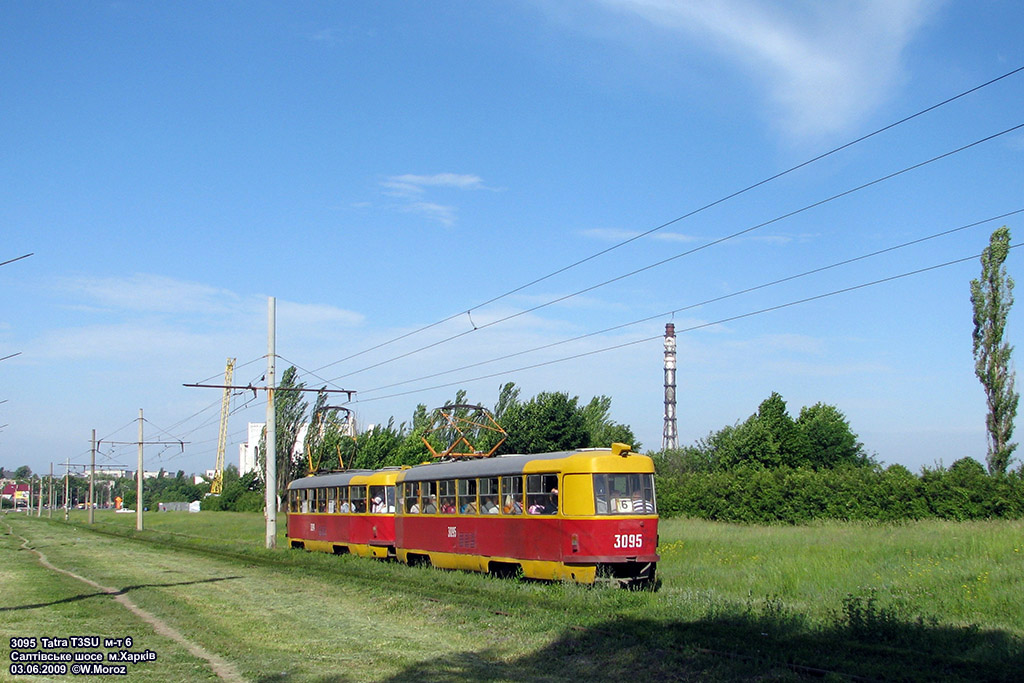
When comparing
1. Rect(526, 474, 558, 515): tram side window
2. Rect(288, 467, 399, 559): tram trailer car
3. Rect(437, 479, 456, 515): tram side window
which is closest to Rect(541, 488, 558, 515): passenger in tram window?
Rect(526, 474, 558, 515): tram side window

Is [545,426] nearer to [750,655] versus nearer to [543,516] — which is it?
[543,516]

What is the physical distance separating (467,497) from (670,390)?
69368 mm

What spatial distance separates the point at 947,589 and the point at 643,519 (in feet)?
18.9

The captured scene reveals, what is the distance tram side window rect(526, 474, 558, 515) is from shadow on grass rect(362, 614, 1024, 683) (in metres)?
6.00

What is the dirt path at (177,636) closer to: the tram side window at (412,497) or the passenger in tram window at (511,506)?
the passenger in tram window at (511,506)

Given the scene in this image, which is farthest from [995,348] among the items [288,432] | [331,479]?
[288,432]

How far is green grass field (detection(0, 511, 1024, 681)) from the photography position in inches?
424

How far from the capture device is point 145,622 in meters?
14.4

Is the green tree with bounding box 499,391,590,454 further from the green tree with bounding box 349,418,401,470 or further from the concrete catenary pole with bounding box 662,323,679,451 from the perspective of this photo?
the concrete catenary pole with bounding box 662,323,679,451

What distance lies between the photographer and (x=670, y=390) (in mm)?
90500

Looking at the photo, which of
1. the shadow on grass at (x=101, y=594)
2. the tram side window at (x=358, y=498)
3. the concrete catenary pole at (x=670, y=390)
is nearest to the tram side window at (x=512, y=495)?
the shadow on grass at (x=101, y=594)

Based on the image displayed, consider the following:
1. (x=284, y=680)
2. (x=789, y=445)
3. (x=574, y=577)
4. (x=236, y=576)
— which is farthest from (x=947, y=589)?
(x=789, y=445)

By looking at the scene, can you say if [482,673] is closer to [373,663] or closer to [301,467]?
[373,663]

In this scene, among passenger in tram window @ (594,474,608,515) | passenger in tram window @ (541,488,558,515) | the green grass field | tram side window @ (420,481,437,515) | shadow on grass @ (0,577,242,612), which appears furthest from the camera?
tram side window @ (420,481,437,515)
